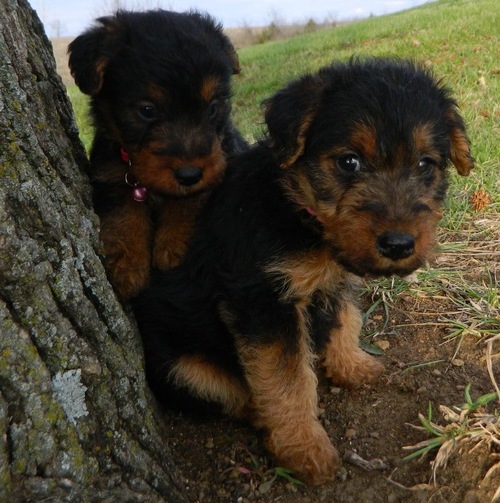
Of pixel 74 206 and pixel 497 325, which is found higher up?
pixel 74 206

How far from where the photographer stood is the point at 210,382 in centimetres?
315

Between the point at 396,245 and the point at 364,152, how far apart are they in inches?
20.9

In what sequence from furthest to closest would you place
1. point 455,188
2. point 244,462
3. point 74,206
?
point 455,188 → point 244,462 → point 74,206

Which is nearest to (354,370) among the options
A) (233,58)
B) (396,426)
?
(396,426)

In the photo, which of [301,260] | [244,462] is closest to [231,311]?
[301,260]

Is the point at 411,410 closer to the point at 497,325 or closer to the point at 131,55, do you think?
the point at 497,325

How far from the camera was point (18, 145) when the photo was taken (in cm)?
209

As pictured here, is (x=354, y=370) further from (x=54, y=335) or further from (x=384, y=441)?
→ (x=54, y=335)

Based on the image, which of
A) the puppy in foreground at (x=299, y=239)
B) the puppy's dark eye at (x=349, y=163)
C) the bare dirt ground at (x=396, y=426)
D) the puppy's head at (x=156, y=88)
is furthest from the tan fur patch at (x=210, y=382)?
the puppy's dark eye at (x=349, y=163)

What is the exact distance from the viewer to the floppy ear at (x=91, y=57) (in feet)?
10.1

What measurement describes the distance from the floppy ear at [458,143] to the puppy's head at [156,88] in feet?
3.72

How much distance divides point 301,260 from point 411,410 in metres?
1.02

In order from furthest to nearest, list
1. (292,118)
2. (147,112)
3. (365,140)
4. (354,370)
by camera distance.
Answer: (354,370) < (147,112) < (292,118) < (365,140)

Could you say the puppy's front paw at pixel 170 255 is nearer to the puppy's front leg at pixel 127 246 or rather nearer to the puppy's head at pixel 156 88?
the puppy's front leg at pixel 127 246
